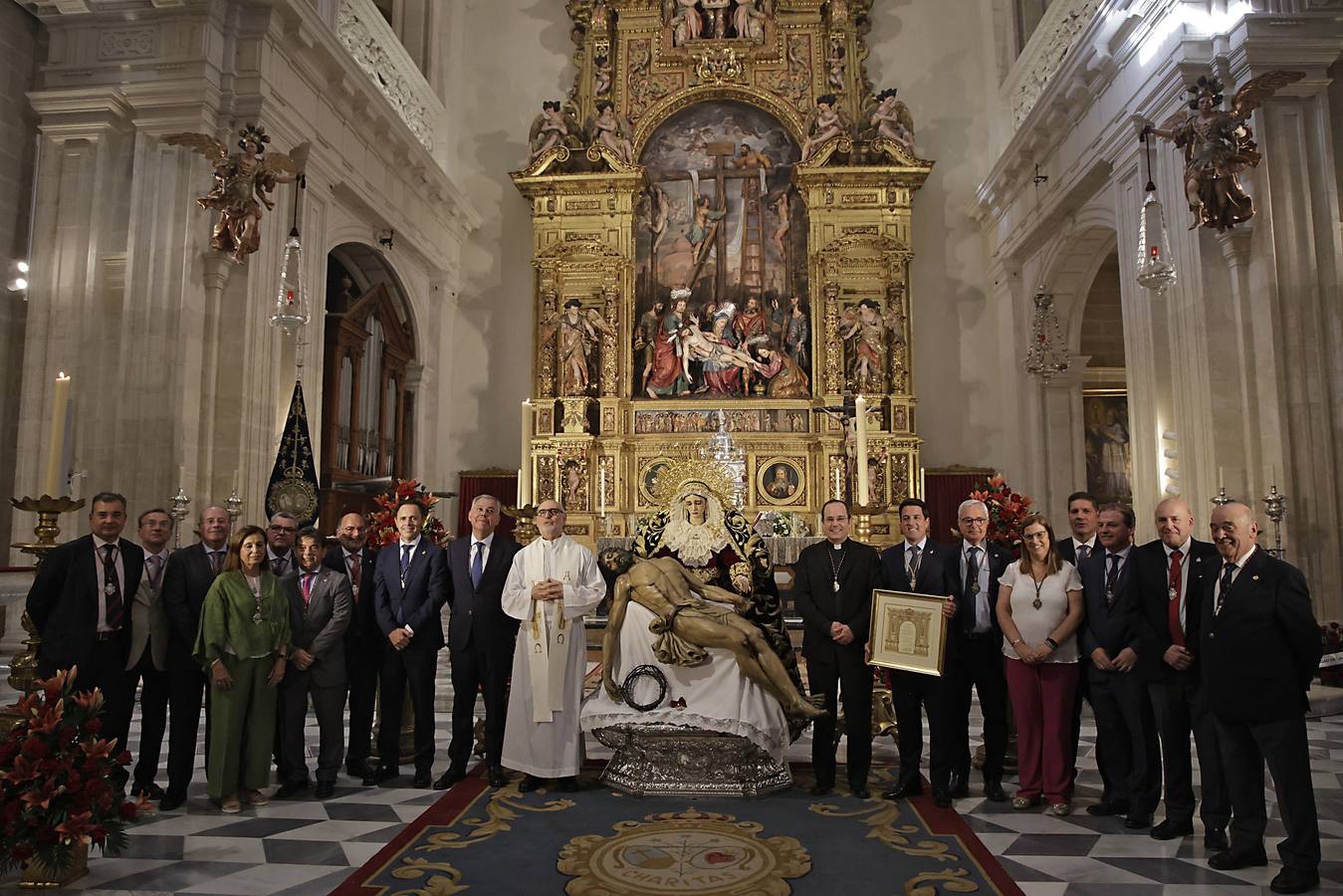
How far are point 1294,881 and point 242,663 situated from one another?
4.69 metres

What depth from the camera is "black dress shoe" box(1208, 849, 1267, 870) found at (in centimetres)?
380

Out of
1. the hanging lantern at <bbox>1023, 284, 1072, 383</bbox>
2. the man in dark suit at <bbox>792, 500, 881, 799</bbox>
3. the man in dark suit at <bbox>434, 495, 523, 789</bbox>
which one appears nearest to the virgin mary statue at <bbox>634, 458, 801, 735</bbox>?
the man in dark suit at <bbox>792, 500, 881, 799</bbox>

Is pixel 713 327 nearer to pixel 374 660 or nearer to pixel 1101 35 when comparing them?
pixel 1101 35

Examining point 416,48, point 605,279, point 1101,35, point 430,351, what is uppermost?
point 416,48

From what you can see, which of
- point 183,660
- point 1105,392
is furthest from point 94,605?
point 1105,392

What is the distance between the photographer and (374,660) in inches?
214

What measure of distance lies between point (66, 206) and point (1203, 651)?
9868 millimetres

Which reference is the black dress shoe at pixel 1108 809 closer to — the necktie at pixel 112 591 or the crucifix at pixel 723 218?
the necktie at pixel 112 591

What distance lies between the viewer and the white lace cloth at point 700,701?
4887mm

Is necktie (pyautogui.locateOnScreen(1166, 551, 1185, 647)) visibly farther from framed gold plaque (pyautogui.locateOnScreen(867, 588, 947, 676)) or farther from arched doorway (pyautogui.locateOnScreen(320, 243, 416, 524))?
arched doorway (pyautogui.locateOnScreen(320, 243, 416, 524))

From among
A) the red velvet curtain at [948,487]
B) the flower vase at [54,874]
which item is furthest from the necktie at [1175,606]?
the red velvet curtain at [948,487]

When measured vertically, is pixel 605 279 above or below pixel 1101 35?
below

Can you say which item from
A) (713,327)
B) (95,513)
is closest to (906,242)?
(713,327)

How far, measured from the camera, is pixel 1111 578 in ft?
15.1
